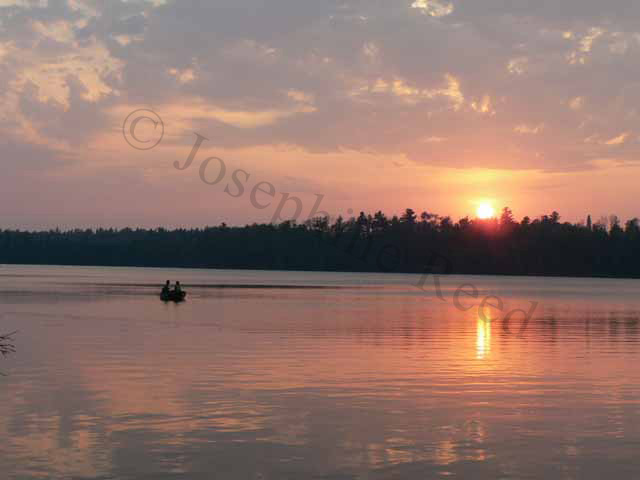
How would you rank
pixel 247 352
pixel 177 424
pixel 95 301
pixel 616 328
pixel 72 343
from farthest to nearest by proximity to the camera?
pixel 95 301 → pixel 616 328 → pixel 72 343 → pixel 247 352 → pixel 177 424

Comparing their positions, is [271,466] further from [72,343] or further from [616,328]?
[616,328]

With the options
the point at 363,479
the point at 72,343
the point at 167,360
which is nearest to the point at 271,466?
the point at 363,479

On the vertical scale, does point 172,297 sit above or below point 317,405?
above

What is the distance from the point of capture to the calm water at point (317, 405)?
712 inches

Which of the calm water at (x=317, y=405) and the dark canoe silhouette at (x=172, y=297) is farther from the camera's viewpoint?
the dark canoe silhouette at (x=172, y=297)

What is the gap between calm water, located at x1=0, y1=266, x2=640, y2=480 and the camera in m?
18.1

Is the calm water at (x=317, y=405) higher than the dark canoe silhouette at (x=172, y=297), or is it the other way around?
the dark canoe silhouette at (x=172, y=297)

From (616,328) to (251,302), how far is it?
40.1 metres

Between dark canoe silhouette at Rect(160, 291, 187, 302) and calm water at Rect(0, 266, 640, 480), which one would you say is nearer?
calm water at Rect(0, 266, 640, 480)

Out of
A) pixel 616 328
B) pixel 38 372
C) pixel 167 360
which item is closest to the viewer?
pixel 38 372

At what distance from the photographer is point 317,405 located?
990 inches

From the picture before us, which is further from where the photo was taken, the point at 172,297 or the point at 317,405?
the point at 172,297

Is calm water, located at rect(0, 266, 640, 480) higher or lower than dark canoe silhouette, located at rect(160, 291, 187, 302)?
lower

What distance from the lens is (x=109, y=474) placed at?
55.7 feet
